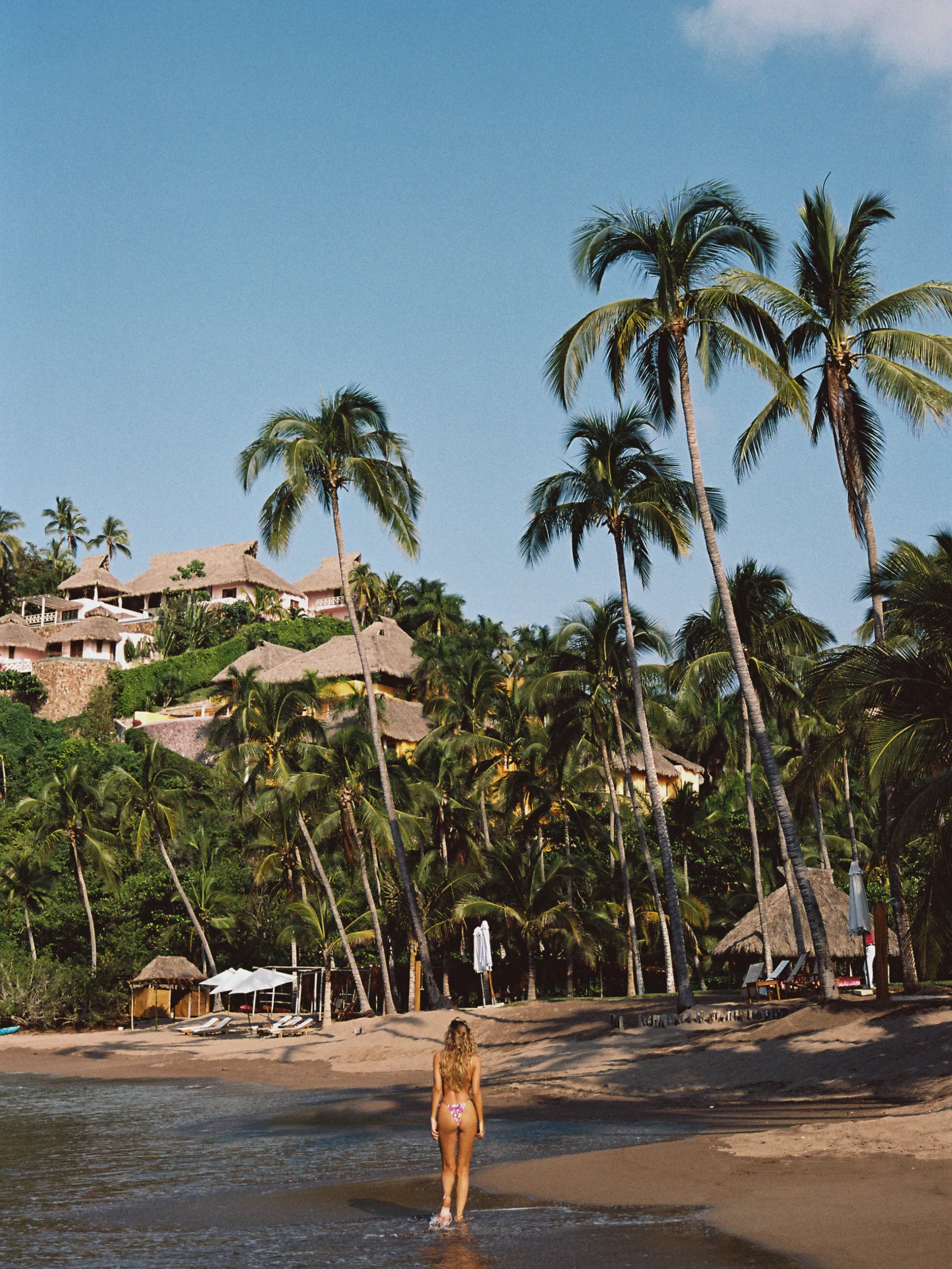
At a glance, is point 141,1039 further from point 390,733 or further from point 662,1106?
point 662,1106

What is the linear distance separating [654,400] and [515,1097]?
1232 cm

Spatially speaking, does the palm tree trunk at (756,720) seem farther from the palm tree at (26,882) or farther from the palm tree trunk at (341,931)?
the palm tree at (26,882)

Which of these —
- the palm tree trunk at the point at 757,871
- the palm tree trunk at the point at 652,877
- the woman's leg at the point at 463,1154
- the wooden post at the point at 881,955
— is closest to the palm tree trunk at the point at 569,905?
the palm tree trunk at the point at 652,877

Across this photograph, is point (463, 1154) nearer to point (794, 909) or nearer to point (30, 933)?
point (794, 909)

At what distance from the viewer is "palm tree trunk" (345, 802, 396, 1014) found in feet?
103

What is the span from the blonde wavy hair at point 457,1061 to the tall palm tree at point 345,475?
19.2 meters

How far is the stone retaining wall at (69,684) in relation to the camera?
66.1m

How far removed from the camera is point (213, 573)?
81.5 meters

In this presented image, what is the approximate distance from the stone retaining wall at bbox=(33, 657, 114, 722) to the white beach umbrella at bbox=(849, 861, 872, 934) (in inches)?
2066

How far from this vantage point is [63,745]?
5600 cm

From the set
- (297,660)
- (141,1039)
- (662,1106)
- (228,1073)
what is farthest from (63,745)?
(662,1106)

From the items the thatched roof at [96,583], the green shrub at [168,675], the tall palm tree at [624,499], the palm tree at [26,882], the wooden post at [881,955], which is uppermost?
the thatched roof at [96,583]

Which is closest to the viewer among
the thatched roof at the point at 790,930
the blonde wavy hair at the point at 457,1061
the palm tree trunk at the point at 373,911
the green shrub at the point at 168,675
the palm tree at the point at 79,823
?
the blonde wavy hair at the point at 457,1061

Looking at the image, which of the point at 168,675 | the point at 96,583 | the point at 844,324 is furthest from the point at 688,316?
the point at 96,583
